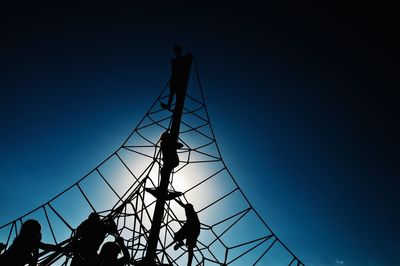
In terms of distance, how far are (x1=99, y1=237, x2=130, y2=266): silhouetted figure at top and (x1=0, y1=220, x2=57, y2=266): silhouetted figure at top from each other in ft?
5.53

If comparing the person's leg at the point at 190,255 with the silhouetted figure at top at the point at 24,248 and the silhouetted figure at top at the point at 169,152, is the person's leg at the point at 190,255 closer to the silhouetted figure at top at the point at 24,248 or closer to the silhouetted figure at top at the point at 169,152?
the silhouetted figure at top at the point at 169,152

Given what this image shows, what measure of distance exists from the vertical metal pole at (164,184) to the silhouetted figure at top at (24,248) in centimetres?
278

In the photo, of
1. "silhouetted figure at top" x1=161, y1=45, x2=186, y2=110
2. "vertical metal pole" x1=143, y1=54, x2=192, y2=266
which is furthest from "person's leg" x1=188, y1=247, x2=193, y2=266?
"silhouetted figure at top" x1=161, y1=45, x2=186, y2=110

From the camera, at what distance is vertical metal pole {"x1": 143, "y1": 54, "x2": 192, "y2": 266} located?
8094mm

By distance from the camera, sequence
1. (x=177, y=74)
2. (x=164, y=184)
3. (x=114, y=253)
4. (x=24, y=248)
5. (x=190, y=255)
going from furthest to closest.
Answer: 1. (x=177, y=74)
2. (x=164, y=184)
3. (x=190, y=255)
4. (x=114, y=253)
5. (x=24, y=248)

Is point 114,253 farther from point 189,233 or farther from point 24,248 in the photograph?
point 189,233

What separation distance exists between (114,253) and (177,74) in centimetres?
743

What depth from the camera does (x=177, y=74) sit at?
11961mm

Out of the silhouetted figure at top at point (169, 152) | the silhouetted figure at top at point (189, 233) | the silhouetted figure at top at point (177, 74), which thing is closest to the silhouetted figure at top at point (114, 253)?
the silhouetted figure at top at point (189, 233)

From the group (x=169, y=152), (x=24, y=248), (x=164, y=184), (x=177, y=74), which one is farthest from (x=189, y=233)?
(x=177, y=74)

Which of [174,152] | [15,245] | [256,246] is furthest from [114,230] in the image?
[256,246]

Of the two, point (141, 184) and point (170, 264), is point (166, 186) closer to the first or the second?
point (141, 184)

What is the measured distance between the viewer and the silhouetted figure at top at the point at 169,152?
1016 cm

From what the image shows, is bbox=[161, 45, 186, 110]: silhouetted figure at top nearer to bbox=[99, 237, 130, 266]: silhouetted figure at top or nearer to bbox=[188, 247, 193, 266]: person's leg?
bbox=[188, 247, 193, 266]: person's leg
